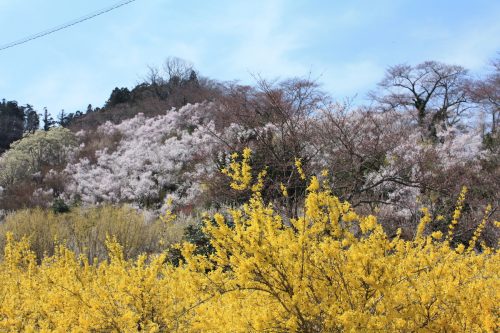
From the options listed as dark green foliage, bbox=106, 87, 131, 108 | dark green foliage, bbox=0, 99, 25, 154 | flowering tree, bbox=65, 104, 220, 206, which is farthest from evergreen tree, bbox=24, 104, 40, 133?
flowering tree, bbox=65, 104, 220, 206

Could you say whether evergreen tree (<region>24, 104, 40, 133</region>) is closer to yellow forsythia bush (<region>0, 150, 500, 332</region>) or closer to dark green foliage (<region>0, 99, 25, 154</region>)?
dark green foliage (<region>0, 99, 25, 154</region>)

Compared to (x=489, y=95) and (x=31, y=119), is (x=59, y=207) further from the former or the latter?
(x=31, y=119)

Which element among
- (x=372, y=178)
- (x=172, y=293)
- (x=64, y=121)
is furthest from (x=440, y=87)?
(x=64, y=121)

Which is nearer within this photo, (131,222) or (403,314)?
(403,314)

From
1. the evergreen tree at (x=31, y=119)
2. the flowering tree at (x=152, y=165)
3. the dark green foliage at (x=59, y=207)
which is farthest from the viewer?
the evergreen tree at (x=31, y=119)

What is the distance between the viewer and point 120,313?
380 cm

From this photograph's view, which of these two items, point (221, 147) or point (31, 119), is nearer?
point (221, 147)

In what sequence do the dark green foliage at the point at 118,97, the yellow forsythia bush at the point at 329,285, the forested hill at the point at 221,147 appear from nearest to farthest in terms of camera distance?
the yellow forsythia bush at the point at 329,285
the forested hill at the point at 221,147
the dark green foliage at the point at 118,97

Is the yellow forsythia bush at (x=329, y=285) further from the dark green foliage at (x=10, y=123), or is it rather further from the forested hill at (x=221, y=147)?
the dark green foliage at (x=10, y=123)

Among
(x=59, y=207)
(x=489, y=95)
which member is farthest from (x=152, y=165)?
(x=489, y=95)


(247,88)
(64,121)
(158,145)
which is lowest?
(158,145)

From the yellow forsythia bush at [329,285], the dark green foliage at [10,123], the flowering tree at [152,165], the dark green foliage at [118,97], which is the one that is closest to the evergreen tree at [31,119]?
the dark green foliage at [10,123]

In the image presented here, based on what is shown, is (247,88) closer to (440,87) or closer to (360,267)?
(440,87)

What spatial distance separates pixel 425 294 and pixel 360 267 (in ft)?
1.22
